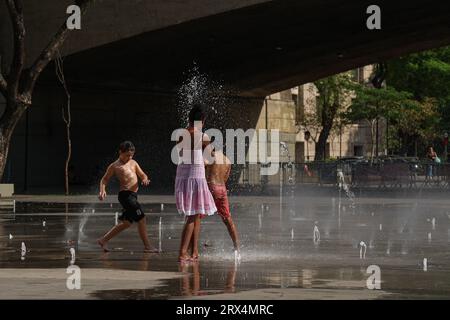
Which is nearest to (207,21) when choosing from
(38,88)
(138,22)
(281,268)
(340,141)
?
(138,22)

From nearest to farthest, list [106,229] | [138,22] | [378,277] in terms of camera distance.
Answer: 1. [378,277]
2. [106,229]
3. [138,22]

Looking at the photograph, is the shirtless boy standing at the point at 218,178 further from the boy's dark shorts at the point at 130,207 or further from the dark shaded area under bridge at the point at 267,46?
the dark shaded area under bridge at the point at 267,46

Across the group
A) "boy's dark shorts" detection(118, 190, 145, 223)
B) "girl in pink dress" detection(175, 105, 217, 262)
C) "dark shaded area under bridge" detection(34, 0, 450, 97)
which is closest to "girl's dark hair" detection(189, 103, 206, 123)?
"girl in pink dress" detection(175, 105, 217, 262)

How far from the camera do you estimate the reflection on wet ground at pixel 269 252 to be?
11539 mm

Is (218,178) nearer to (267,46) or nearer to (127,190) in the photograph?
(127,190)

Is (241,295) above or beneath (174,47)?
beneath

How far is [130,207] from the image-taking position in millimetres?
16688

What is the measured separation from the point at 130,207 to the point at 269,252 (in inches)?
81.1

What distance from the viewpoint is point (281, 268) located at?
13875mm

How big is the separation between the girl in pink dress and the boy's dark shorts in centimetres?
160

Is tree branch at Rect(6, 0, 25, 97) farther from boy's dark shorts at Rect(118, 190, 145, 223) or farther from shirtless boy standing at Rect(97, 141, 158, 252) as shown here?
boy's dark shorts at Rect(118, 190, 145, 223)

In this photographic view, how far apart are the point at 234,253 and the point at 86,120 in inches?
1272

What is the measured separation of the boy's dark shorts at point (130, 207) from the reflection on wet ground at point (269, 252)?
0.48m

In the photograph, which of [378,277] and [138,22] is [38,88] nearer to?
[138,22]
